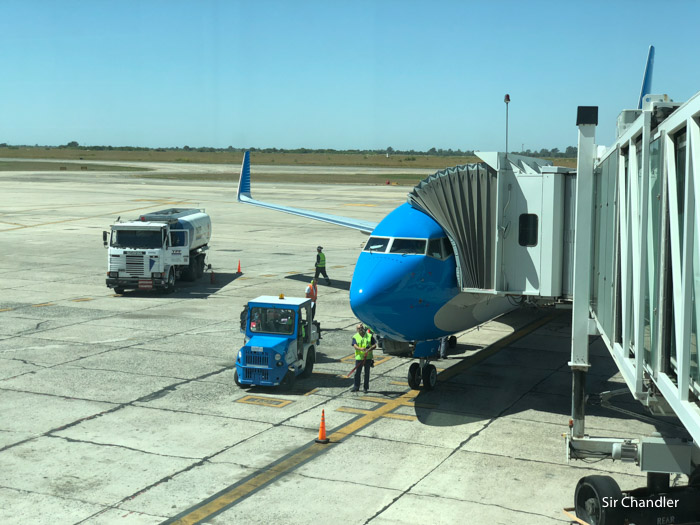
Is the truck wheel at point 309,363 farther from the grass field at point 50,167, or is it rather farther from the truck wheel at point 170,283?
the grass field at point 50,167

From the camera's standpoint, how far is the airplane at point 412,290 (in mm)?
19781

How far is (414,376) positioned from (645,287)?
44.6 ft

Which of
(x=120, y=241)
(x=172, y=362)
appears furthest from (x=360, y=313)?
(x=120, y=241)

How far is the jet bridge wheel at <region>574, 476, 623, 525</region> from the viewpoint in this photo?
11.9 meters

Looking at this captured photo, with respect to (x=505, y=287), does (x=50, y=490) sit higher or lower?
lower

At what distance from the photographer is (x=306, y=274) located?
42.9 m

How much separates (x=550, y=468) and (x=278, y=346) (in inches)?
325

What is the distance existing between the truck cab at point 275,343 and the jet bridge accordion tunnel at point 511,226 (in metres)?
4.99

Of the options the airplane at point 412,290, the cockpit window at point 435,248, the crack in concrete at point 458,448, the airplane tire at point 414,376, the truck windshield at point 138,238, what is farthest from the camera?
the truck windshield at point 138,238

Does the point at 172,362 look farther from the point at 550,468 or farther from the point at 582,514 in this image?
the point at 582,514

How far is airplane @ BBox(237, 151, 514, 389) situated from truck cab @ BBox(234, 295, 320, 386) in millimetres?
2651

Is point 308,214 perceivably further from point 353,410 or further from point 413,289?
point 353,410

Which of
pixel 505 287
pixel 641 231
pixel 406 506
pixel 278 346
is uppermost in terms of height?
pixel 641 231

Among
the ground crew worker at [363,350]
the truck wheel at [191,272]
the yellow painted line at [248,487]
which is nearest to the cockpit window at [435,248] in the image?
the ground crew worker at [363,350]
